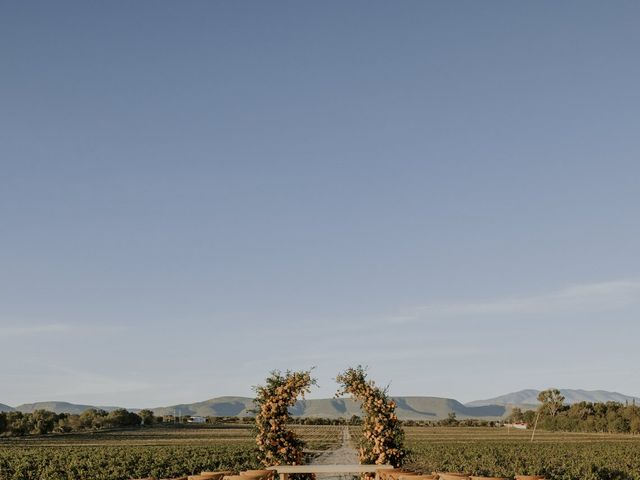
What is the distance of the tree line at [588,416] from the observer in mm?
79944

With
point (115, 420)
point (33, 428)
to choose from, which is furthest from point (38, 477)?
point (115, 420)

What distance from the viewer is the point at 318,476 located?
2030 centimetres

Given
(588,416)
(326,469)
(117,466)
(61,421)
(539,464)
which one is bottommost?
(539,464)

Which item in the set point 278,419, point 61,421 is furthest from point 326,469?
point 61,421

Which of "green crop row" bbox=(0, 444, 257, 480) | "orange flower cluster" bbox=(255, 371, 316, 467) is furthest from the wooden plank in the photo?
"green crop row" bbox=(0, 444, 257, 480)

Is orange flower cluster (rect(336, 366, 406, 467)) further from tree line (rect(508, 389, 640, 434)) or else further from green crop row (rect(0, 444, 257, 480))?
tree line (rect(508, 389, 640, 434))

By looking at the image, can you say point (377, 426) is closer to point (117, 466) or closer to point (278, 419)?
point (278, 419)

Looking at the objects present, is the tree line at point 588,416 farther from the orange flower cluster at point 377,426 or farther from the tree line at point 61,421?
the orange flower cluster at point 377,426

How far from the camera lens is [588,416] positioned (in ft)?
277

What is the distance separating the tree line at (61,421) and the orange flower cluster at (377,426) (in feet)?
209

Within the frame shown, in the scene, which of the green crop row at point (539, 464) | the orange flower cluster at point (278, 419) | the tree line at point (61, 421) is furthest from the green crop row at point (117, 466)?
the tree line at point (61, 421)

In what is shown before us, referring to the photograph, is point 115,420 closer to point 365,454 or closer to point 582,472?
point 582,472

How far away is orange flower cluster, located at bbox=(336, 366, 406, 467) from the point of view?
47.1 feet

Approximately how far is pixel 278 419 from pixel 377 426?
79.6 inches
